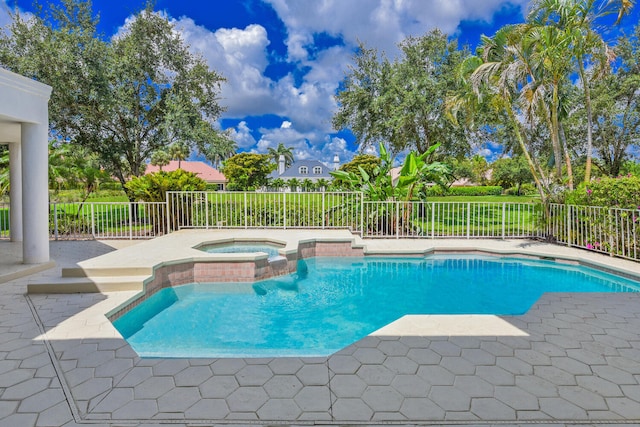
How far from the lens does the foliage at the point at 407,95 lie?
1519 centimetres

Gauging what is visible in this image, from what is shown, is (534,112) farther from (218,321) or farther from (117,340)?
(117,340)

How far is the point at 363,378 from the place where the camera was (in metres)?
2.96

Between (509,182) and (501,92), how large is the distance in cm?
4074

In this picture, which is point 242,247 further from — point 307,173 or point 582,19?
point 307,173

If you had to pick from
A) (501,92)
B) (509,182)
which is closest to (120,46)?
(501,92)

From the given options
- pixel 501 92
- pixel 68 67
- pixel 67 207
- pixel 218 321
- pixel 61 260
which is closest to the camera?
pixel 218 321

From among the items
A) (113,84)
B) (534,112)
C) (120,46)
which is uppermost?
(120,46)

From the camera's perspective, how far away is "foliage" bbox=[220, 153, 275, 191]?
40.4 metres

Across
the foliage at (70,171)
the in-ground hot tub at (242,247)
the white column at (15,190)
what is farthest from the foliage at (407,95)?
the white column at (15,190)

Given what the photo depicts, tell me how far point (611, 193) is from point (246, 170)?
3585 centimetres

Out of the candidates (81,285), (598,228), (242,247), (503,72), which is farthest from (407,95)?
(81,285)

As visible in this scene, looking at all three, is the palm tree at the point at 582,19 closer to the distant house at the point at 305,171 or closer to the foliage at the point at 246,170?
the foliage at the point at 246,170

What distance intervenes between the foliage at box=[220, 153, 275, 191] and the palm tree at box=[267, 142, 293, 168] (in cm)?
2532

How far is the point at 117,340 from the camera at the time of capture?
3711 mm
